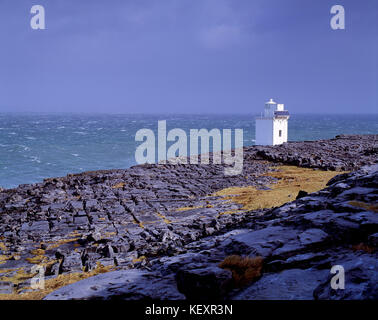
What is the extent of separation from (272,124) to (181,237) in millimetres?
33869

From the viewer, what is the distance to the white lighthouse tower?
4344 centimetres

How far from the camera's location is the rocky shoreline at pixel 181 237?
5.93 meters

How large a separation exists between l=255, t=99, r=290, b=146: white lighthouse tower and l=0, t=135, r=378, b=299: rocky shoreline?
68.7ft

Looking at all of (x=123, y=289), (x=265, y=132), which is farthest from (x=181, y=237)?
(x=265, y=132)

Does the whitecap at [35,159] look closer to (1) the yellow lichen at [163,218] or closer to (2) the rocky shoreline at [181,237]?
(2) the rocky shoreline at [181,237]

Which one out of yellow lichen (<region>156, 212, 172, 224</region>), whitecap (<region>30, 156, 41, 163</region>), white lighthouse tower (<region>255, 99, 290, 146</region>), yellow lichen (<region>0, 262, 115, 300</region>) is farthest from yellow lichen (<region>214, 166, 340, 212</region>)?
whitecap (<region>30, 156, 41, 163</region>)

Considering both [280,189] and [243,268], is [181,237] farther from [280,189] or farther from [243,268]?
[280,189]

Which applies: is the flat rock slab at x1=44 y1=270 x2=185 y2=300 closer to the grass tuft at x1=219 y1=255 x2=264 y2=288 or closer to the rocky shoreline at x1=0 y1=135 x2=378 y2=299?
the rocky shoreline at x1=0 y1=135 x2=378 y2=299

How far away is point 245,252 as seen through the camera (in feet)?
24.7

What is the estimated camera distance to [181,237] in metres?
12.2

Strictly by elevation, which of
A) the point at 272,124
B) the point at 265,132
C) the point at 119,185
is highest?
the point at 272,124

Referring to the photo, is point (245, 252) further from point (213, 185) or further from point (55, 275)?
point (213, 185)

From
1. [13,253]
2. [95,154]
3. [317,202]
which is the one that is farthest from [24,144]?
[317,202]
